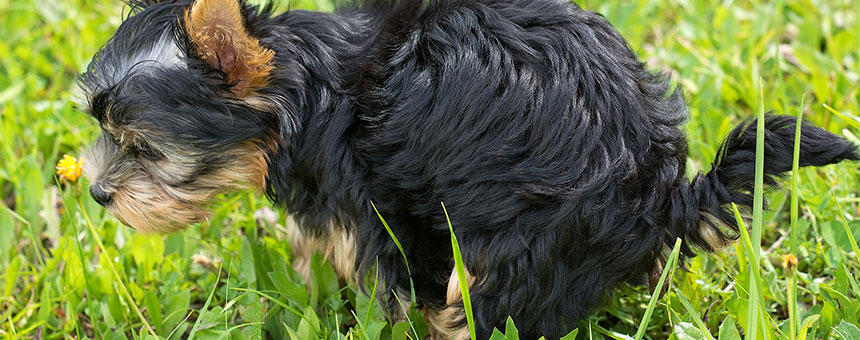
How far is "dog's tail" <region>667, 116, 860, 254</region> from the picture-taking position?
227 cm

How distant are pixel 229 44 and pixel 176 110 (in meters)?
0.30

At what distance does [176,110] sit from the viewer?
258 centimetres

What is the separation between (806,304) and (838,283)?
36 cm

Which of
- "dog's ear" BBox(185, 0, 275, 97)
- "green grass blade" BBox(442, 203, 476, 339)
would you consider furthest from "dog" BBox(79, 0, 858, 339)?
"green grass blade" BBox(442, 203, 476, 339)

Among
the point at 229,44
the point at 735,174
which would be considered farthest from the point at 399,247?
the point at 735,174

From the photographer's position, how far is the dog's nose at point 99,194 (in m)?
2.88

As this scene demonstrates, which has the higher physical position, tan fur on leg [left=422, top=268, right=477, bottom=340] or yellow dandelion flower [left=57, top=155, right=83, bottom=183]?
yellow dandelion flower [left=57, top=155, right=83, bottom=183]

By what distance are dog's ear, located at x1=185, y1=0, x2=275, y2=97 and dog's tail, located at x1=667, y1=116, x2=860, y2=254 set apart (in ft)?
4.36

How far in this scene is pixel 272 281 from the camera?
9.98ft

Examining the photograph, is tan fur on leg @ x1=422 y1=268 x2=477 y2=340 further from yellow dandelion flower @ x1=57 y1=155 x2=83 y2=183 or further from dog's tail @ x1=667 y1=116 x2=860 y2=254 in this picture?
yellow dandelion flower @ x1=57 y1=155 x2=83 y2=183

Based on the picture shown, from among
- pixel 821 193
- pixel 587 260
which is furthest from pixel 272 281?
pixel 821 193

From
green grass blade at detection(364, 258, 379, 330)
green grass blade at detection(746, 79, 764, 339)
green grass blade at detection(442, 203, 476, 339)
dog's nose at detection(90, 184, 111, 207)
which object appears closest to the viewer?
green grass blade at detection(746, 79, 764, 339)

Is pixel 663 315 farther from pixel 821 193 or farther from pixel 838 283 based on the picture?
pixel 821 193

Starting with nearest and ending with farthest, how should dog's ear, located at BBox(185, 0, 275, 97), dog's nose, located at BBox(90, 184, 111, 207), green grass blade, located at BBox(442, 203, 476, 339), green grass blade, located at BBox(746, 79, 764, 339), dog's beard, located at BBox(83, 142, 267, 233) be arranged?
green grass blade, located at BBox(746, 79, 764, 339) → green grass blade, located at BBox(442, 203, 476, 339) → dog's ear, located at BBox(185, 0, 275, 97) → dog's beard, located at BBox(83, 142, 267, 233) → dog's nose, located at BBox(90, 184, 111, 207)
